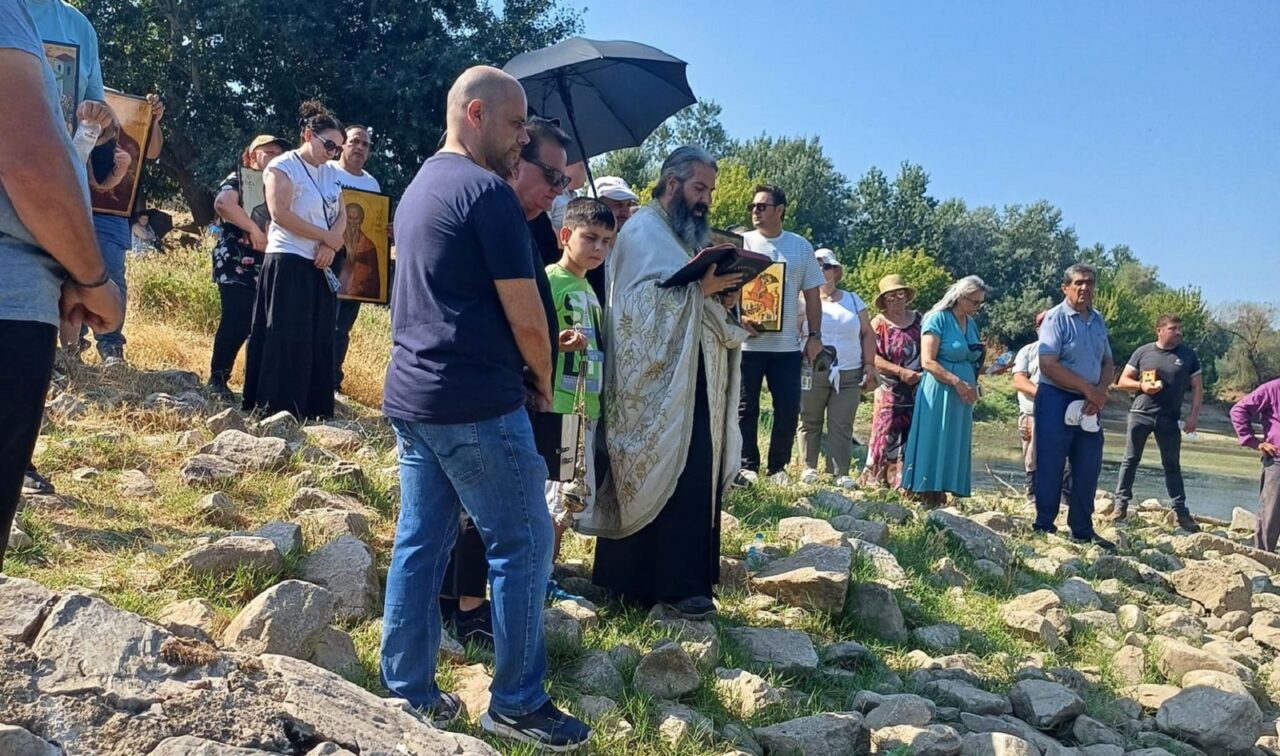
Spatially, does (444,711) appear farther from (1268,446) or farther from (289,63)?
(289,63)

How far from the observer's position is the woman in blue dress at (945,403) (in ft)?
23.7

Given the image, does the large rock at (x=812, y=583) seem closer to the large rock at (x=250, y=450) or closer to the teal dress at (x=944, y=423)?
the large rock at (x=250, y=450)

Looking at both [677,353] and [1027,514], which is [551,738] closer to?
[677,353]

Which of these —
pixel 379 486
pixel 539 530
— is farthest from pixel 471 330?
pixel 379 486

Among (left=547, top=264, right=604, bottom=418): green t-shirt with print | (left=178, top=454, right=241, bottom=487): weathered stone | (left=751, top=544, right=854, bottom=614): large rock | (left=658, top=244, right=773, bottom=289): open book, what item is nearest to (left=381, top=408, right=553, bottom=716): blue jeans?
(left=547, top=264, right=604, bottom=418): green t-shirt with print

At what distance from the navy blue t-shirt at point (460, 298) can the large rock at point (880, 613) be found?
2241mm

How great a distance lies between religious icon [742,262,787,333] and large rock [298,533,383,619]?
142 inches

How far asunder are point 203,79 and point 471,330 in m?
18.2

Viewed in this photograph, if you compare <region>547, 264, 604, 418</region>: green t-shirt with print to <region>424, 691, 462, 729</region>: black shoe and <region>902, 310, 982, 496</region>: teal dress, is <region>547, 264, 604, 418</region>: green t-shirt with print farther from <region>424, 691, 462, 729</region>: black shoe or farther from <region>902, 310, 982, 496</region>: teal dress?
<region>902, 310, 982, 496</region>: teal dress

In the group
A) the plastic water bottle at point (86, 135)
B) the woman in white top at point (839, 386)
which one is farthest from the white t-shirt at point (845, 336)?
the plastic water bottle at point (86, 135)

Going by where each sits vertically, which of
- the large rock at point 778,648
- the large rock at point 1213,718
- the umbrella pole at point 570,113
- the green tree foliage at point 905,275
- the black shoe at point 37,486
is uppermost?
the green tree foliage at point 905,275

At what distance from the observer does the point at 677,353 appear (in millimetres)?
4160

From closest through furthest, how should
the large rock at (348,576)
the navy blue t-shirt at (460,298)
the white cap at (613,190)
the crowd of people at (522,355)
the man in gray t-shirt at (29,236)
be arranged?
the man in gray t-shirt at (29,236), the crowd of people at (522,355), the navy blue t-shirt at (460,298), the large rock at (348,576), the white cap at (613,190)

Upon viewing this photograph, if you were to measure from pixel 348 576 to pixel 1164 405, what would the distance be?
7.97m
